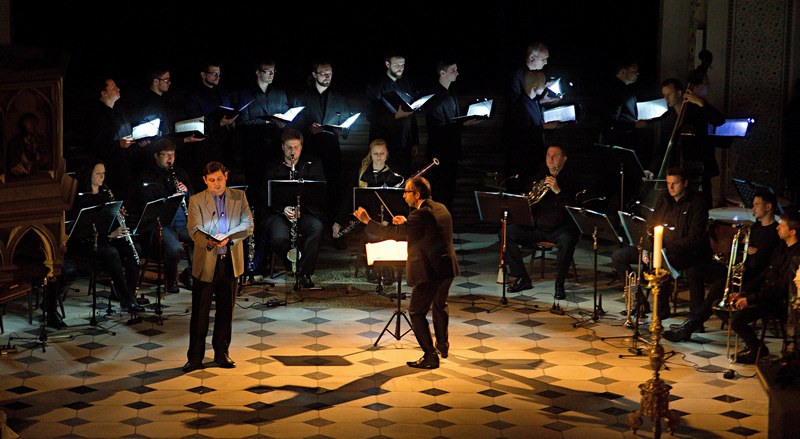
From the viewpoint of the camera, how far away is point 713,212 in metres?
11.5

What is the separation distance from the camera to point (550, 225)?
12.0 m

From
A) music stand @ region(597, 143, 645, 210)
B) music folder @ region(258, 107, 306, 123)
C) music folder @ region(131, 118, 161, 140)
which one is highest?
music folder @ region(258, 107, 306, 123)

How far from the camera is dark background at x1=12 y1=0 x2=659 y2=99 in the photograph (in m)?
15.0

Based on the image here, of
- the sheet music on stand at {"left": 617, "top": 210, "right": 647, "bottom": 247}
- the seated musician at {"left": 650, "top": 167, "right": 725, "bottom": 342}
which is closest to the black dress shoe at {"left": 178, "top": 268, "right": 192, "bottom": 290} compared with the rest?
the sheet music on stand at {"left": 617, "top": 210, "right": 647, "bottom": 247}

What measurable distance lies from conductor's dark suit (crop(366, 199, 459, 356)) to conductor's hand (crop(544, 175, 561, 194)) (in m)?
2.93

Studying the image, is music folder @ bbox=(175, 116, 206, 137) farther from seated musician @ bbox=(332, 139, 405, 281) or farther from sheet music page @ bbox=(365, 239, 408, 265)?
sheet music page @ bbox=(365, 239, 408, 265)

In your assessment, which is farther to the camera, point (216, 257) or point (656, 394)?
point (216, 257)

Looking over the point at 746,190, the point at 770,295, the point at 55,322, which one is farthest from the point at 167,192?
the point at 770,295

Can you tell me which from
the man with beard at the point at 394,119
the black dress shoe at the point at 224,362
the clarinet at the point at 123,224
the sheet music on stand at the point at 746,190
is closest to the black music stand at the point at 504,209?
the man with beard at the point at 394,119

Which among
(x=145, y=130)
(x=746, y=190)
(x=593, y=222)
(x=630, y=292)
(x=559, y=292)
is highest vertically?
(x=145, y=130)

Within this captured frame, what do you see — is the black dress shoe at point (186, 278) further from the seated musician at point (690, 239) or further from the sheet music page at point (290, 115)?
the seated musician at point (690, 239)

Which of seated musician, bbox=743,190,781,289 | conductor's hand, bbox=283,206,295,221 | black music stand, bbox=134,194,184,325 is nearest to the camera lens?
seated musician, bbox=743,190,781,289

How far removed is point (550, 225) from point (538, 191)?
37 centimetres

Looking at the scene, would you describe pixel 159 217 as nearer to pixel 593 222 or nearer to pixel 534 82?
pixel 593 222
